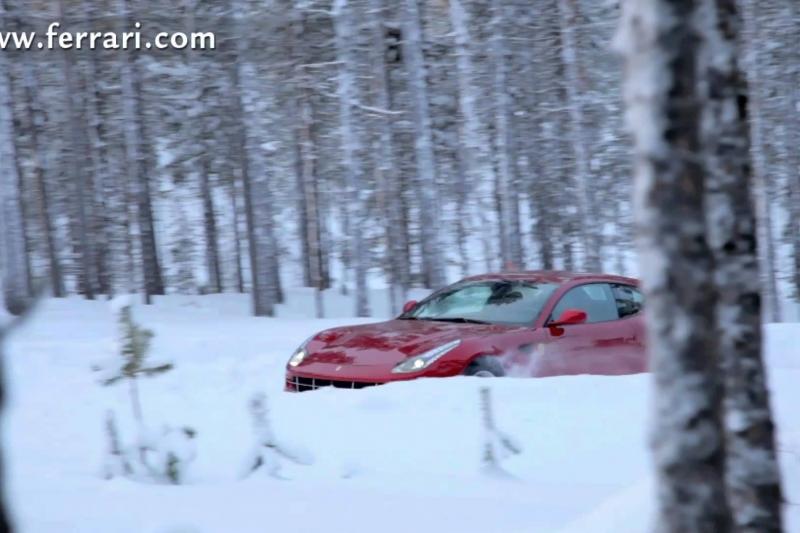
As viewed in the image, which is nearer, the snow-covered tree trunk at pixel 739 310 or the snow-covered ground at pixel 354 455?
the snow-covered tree trunk at pixel 739 310

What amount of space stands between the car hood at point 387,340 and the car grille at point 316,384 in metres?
0.16

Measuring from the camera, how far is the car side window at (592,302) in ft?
35.7

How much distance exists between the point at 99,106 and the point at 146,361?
20.8 metres

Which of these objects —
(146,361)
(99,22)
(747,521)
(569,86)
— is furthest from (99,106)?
(747,521)

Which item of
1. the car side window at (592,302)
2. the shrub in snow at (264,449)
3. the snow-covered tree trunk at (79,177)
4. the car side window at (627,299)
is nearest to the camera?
the shrub in snow at (264,449)

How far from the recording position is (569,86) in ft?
74.3

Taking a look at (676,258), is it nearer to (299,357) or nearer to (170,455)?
(170,455)

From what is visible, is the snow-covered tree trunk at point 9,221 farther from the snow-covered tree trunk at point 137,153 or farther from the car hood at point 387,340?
the car hood at point 387,340

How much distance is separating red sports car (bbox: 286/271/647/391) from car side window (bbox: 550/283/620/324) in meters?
0.01

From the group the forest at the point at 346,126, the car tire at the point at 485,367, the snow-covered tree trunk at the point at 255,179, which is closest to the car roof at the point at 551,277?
the car tire at the point at 485,367

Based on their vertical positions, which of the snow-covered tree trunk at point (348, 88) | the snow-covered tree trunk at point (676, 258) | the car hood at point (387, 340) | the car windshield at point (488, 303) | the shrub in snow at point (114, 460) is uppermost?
the snow-covered tree trunk at point (348, 88)

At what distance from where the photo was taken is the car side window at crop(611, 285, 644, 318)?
11359mm

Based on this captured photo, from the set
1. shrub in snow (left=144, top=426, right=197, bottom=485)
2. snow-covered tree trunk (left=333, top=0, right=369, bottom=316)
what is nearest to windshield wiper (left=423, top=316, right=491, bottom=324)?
shrub in snow (left=144, top=426, right=197, bottom=485)

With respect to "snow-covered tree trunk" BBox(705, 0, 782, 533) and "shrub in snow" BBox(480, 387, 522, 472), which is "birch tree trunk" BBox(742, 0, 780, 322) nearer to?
"shrub in snow" BBox(480, 387, 522, 472)
